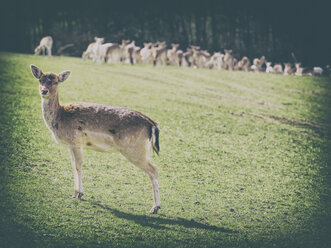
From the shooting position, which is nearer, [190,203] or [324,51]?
[190,203]

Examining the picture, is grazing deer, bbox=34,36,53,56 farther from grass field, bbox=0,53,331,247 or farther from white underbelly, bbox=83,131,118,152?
white underbelly, bbox=83,131,118,152

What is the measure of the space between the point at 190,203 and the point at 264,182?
2233 millimetres

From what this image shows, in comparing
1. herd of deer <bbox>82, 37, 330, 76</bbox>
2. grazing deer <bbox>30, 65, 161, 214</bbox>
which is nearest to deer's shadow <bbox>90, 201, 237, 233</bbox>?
grazing deer <bbox>30, 65, 161, 214</bbox>

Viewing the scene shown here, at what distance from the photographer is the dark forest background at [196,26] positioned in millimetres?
21703

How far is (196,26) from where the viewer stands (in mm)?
30656

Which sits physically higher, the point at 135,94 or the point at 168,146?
the point at 135,94

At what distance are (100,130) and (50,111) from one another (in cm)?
87

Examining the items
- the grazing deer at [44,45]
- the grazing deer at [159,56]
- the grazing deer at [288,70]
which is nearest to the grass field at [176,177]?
the grazing deer at [44,45]

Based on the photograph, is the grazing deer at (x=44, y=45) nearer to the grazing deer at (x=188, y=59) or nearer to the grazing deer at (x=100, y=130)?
the grazing deer at (x=188, y=59)

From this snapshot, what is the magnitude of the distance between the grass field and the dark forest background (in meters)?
7.33

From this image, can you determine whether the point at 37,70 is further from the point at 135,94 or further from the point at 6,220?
the point at 135,94

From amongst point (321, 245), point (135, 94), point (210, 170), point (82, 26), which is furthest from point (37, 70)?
point (82, 26)

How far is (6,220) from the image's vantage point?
5.38 meters

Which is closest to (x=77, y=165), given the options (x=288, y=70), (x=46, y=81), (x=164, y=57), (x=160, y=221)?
(x=46, y=81)
